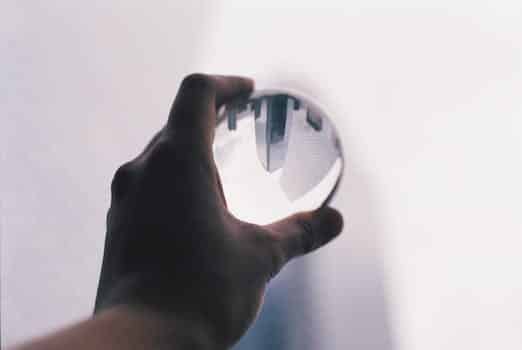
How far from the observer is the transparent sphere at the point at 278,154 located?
37 centimetres

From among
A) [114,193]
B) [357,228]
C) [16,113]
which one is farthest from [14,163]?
[357,228]

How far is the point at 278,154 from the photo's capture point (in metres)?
0.38

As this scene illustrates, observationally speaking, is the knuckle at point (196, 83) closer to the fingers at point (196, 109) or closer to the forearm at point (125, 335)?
the fingers at point (196, 109)

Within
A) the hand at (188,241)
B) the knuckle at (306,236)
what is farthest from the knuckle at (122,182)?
the knuckle at (306,236)

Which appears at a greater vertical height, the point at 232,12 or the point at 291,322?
the point at 232,12

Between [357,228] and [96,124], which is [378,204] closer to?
[357,228]

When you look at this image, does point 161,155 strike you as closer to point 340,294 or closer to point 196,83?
point 196,83

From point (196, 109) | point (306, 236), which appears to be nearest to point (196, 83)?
point (196, 109)

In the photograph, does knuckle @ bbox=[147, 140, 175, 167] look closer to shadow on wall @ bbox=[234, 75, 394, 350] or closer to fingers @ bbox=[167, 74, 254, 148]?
fingers @ bbox=[167, 74, 254, 148]

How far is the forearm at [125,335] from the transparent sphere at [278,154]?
4.1 inches

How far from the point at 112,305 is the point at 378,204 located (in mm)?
205

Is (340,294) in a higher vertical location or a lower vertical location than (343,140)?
lower

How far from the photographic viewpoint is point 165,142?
333mm

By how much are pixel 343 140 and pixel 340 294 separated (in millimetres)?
110
